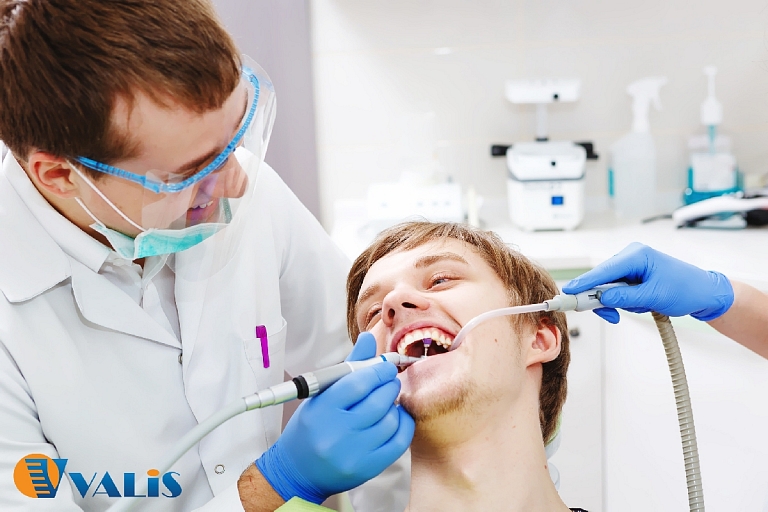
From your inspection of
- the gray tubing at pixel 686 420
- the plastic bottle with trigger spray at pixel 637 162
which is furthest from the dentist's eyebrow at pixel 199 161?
the plastic bottle with trigger spray at pixel 637 162

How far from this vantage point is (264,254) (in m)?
1.58

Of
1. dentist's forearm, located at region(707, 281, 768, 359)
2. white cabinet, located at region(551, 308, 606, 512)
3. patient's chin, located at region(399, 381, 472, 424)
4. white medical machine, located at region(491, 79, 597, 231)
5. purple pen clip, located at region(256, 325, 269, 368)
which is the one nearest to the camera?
patient's chin, located at region(399, 381, 472, 424)

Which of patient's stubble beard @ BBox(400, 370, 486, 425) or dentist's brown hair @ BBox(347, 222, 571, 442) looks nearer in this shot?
patient's stubble beard @ BBox(400, 370, 486, 425)

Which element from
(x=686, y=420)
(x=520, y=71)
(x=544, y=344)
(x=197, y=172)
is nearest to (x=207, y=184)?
(x=197, y=172)

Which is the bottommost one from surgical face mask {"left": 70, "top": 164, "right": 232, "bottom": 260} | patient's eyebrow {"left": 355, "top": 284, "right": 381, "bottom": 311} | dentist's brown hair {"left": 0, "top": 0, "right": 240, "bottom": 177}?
patient's eyebrow {"left": 355, "top": 284, "right": 381, "bottom": 311}

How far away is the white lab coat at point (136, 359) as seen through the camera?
1258 mm

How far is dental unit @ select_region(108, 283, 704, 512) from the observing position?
1.06 m

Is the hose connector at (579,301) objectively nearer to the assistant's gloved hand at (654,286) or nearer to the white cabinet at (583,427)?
the assistant's gloved hand at (654,286)

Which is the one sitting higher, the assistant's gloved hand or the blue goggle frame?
the blue goggle frame

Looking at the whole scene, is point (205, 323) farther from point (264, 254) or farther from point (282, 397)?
point (282, 397)

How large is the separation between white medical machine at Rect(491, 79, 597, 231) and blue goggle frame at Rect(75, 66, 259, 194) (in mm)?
1257

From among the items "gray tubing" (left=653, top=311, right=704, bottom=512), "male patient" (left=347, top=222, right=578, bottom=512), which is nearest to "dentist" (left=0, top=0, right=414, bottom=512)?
"male patient" (left=347, top=222, right=578, bottom=512)

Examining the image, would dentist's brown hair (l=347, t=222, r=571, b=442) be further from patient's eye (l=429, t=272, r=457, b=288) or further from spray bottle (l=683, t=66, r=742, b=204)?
spray bottle (l=683, t=66, r=742, b=204)

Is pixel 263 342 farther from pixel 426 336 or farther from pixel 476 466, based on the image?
pixel 476 466
